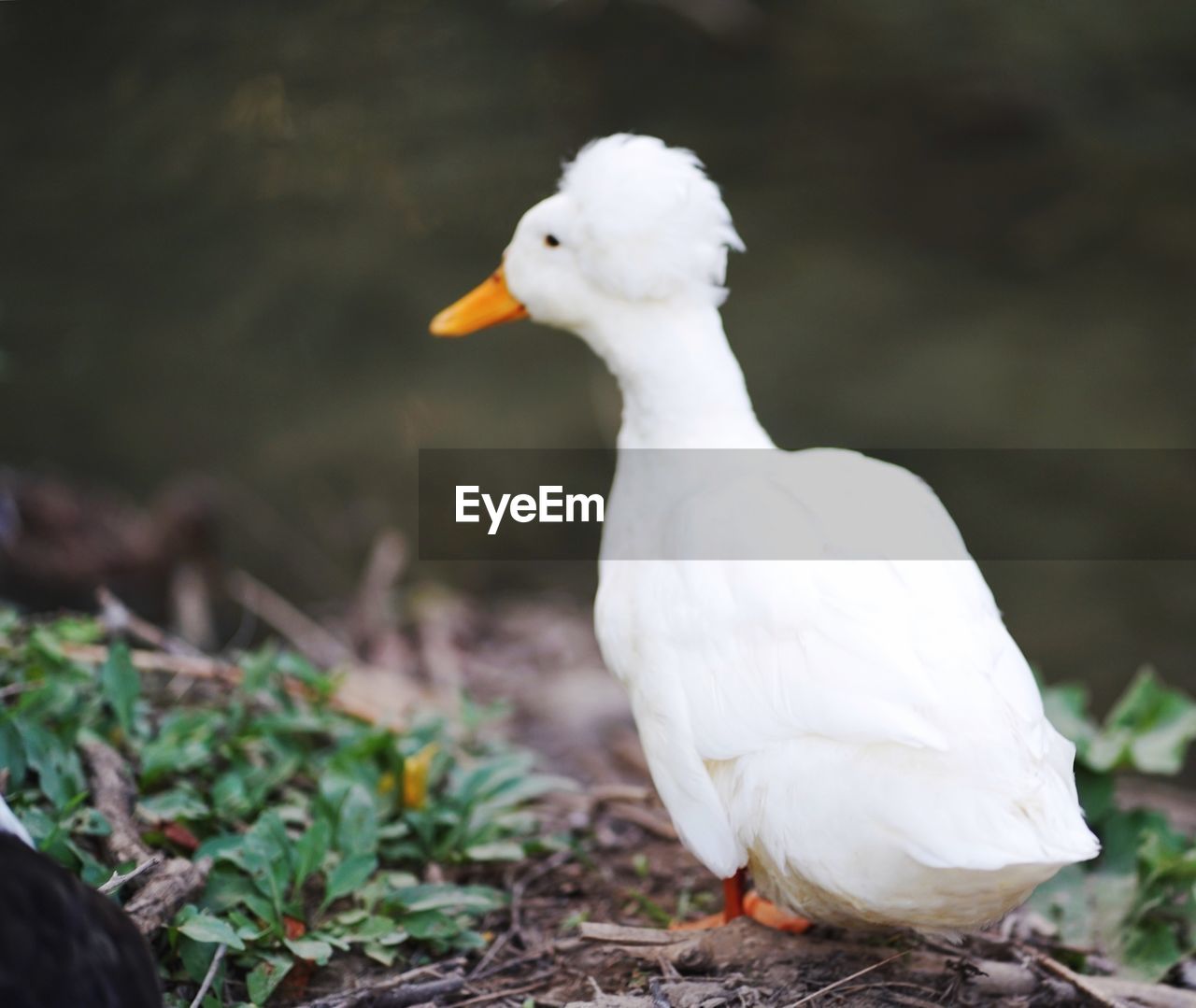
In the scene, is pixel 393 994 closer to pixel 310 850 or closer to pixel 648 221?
pixel 310 850

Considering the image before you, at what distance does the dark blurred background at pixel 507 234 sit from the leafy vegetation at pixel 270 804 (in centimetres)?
229

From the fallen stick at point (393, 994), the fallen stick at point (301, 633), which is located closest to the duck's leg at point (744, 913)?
the fallen stick at point (393, 994)

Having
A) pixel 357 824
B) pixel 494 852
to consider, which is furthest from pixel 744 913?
pixel 357 824

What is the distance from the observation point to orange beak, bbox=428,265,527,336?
3.09 meters

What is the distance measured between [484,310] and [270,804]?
4.33 feet

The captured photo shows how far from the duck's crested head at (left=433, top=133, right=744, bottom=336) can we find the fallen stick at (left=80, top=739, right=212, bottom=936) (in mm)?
1441

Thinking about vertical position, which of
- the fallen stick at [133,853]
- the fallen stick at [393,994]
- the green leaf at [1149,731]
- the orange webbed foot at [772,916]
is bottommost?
the fallen stick at [393,994]

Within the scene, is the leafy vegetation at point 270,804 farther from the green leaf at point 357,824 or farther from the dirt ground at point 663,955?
the dirt ground at point 663,955

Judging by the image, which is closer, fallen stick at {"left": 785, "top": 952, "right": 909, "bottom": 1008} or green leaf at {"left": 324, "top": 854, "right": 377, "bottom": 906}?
fallen stick at {"left": 785, "top": 952, "right": 909, "bottom": 1008}

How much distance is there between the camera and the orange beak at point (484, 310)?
309 centimetres

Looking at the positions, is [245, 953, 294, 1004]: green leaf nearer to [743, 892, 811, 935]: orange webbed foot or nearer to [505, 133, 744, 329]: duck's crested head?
[743, 892, 811, 935]: orange webbed foot

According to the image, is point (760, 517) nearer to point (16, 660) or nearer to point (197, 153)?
point (16, 660)

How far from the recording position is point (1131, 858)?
2932 millimetres

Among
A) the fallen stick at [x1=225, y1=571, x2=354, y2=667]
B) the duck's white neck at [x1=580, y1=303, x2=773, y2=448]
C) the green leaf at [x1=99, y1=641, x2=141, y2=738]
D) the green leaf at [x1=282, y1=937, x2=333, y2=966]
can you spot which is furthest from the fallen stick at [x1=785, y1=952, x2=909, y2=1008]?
the fallen stick at [x1=225, y1=571, x2=354, y2=667]
